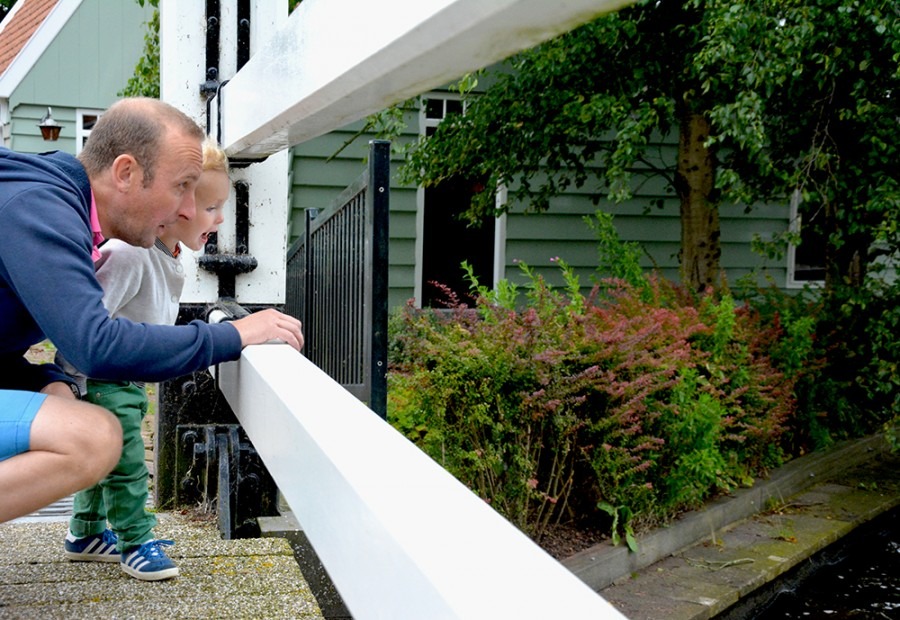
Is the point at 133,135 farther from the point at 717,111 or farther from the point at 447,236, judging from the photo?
the point at 447,236

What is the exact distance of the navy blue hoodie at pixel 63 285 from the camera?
174 centimetres

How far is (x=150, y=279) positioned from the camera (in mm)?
2777

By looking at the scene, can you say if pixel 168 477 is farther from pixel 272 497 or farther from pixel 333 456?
pixel 333 456

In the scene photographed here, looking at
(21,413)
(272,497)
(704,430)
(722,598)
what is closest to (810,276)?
(704,430)

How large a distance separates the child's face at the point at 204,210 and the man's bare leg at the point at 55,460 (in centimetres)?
85

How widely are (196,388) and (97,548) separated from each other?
2.70 ft

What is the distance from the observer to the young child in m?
2.67

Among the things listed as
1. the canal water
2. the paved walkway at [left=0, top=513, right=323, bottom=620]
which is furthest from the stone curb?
the paved walkway at [left=0, top=513, right=323, bottom=620]

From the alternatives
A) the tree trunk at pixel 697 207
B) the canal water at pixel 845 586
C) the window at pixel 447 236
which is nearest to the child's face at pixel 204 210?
the canal water at pixel 845 586

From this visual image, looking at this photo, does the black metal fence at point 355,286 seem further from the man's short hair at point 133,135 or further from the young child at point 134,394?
the man's short hair at point 133,135

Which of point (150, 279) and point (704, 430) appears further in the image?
point (704, 430)

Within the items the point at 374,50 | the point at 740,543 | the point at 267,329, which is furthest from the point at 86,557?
the point at 740,543

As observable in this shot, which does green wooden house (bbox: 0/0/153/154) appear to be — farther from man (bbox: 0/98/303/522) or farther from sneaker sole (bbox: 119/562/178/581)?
man (bbox: 0/98/303/522)

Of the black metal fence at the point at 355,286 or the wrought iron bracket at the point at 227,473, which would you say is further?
the wrought iron bracket at the point at 227,473
